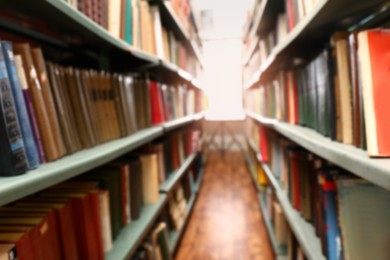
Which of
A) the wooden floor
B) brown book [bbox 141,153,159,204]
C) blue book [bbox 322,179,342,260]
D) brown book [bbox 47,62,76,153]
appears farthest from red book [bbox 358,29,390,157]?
the wooden floor

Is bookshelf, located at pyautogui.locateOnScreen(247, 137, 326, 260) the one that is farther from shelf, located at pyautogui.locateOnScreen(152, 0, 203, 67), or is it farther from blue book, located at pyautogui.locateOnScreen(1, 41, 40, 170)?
shelf, located at pyautogui.locateOnScreen(152, 0, 203, 67)

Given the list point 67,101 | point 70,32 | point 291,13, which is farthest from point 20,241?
point 291,13

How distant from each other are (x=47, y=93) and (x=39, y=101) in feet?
0.15

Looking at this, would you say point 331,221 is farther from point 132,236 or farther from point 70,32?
point 70,32

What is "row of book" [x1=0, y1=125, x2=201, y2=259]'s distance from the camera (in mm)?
614

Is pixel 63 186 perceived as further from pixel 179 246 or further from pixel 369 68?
pixel 179 246

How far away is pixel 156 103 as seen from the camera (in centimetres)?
177

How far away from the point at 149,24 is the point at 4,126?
1.30 metres

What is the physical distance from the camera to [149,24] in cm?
169

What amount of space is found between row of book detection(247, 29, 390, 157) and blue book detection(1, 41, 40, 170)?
671mm

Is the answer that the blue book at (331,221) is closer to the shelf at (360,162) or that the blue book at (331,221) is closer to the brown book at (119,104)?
the shelf at (360,162)

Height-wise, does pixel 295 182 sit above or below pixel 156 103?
below

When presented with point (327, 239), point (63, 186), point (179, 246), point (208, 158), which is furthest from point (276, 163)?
point (208, 158)

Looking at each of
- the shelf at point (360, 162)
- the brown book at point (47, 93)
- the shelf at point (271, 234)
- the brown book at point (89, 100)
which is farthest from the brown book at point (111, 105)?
the shelf at point (271, 234)
